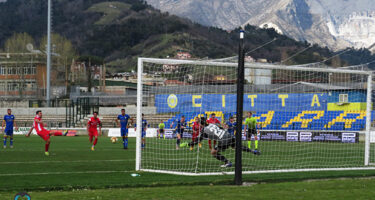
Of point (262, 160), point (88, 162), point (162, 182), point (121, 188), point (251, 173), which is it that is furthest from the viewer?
point (262, 160)

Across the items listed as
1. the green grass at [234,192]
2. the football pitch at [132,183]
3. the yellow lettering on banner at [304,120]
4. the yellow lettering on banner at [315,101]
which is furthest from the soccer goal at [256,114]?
the green grass at [234,192]

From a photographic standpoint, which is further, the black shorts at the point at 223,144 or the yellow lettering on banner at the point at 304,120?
the yellow lettering on banner at the point at 304,120

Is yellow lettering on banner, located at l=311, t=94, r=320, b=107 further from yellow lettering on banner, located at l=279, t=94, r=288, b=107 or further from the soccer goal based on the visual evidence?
yellow lettering on banner, located at l=279, t=94, r=288, b=107

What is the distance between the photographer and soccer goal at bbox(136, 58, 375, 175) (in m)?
17.9

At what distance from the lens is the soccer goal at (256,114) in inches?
704

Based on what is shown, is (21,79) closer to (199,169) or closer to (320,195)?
(199,169)

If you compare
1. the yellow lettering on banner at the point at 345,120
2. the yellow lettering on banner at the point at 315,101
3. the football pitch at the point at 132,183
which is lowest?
the football pitch at the point at 132,183

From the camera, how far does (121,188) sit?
12.6 metres

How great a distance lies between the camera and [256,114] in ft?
161

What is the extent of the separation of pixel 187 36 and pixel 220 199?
14823 cm

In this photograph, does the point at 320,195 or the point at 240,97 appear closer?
the point at 320,195

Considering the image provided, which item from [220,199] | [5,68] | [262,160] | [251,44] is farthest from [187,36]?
[220,199]

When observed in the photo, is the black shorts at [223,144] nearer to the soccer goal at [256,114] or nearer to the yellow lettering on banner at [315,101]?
the soccer goal at [256,114]

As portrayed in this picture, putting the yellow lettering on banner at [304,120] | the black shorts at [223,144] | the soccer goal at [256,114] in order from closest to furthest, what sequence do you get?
the black shorts at [223,144]
the soccer goal at [256,114]
the yellow lettering on banner at [304,120]
